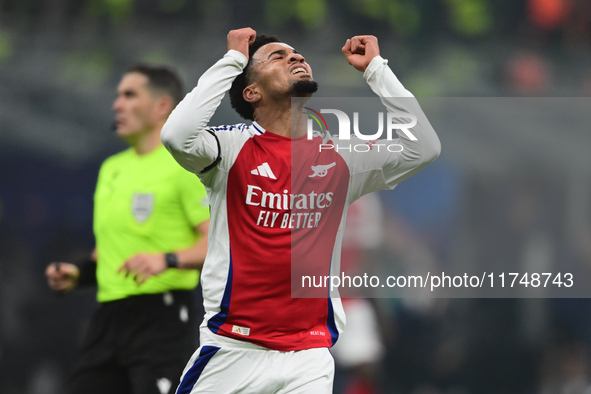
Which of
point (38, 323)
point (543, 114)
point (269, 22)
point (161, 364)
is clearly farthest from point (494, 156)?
point (161, 364)

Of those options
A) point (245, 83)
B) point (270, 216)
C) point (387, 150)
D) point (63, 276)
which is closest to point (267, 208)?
point (270, 216)

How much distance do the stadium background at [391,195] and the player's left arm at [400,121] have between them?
486cm

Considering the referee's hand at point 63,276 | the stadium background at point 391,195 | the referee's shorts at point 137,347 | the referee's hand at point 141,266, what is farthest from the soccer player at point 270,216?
the stadium background at point 391,195

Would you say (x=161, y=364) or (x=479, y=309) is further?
(x=479, y=309)

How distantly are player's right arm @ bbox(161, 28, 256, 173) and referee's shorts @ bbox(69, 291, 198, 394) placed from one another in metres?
1.30

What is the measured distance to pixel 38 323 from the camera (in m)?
7.91

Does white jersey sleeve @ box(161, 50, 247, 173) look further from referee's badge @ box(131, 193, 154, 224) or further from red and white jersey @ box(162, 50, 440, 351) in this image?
referee's badge @ box(131, 193, 154, 224)

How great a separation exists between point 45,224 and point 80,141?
89cm

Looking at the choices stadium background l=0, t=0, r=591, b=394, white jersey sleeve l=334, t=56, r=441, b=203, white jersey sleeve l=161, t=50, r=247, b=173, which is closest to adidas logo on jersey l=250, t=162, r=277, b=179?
white jersey sleeve l=161, t=50, r=247, b=173

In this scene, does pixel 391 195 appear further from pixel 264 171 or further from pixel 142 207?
pixel 264 171

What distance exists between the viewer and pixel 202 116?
3289mm

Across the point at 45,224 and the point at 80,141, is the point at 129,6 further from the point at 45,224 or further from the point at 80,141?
the point at 45,224

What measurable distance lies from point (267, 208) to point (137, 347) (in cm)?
138

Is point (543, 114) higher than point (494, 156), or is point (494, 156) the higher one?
point (543, 114)
